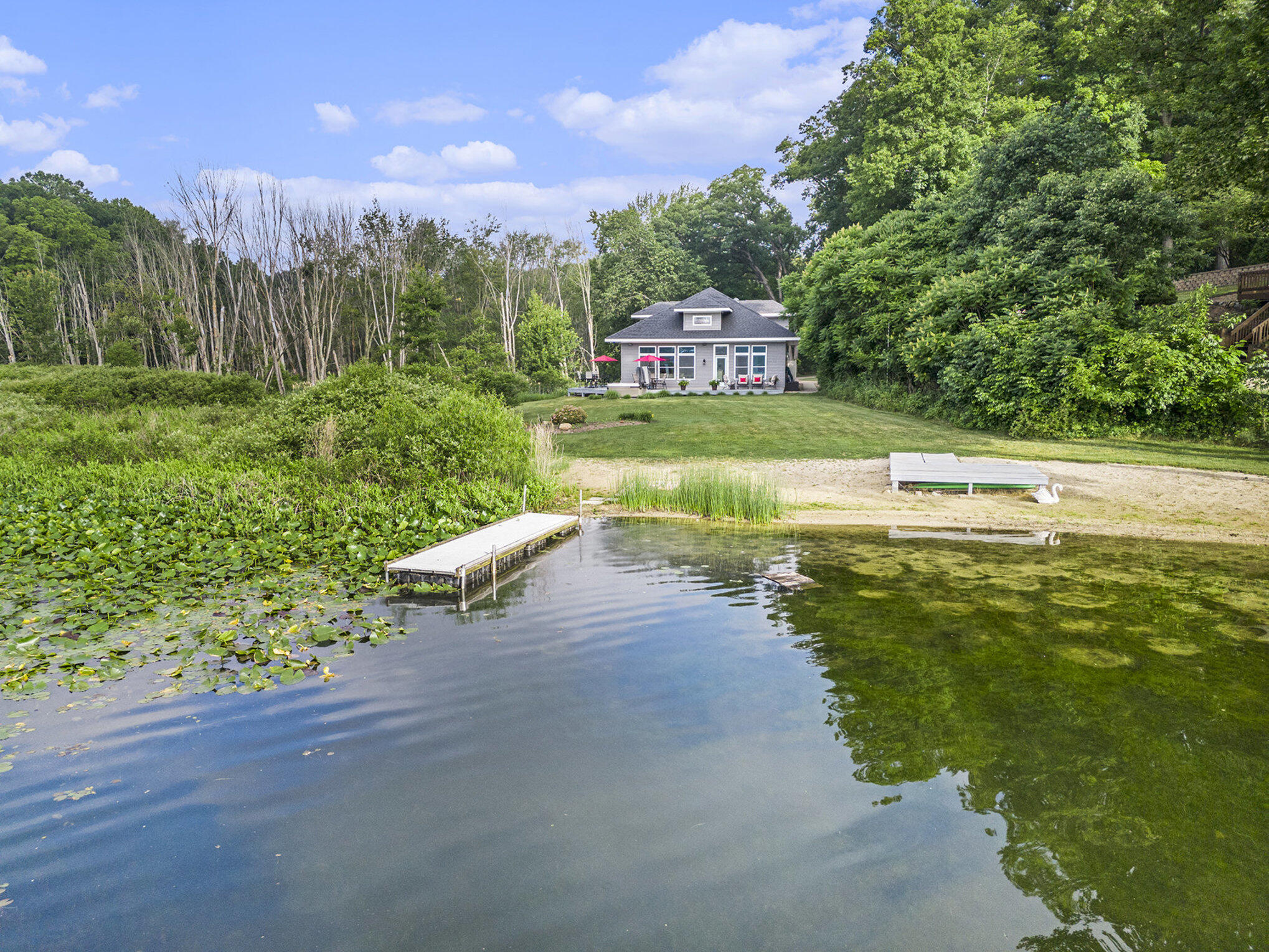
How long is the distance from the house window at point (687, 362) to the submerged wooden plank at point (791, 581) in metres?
31.6

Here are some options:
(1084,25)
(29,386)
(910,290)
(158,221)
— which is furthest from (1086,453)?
(158,221)

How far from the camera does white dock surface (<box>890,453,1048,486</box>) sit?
39.3ft

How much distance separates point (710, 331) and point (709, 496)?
29.3m

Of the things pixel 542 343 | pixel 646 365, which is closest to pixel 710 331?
pixel 646 365

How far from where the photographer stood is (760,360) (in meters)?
38.7

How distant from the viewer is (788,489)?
41.8 ft

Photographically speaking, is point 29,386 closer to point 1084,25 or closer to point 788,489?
point 788,489

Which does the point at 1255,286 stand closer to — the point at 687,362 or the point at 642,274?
the point at 687,362

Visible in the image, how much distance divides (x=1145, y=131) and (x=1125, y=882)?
3072cm

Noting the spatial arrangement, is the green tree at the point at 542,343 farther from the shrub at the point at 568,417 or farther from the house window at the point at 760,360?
the shrub at the point at 568,417

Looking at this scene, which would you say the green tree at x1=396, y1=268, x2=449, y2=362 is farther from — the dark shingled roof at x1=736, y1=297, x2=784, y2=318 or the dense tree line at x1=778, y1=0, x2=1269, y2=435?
the dark shingled roof at x1=736, y1=297, x2=784, y2=318

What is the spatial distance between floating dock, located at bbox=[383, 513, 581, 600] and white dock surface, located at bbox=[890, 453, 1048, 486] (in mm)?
6140

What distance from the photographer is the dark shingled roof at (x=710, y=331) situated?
3831 centimetres

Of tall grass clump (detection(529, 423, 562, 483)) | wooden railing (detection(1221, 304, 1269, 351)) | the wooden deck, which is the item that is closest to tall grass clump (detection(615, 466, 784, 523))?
tall grass clump (detection(529, 423, 562, 483))
